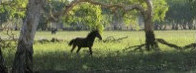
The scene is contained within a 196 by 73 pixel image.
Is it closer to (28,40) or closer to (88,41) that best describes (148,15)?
(88,41)

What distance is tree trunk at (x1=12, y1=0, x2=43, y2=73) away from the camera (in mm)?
17234

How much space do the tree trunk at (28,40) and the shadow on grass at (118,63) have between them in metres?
2.47

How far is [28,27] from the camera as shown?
17469 mm

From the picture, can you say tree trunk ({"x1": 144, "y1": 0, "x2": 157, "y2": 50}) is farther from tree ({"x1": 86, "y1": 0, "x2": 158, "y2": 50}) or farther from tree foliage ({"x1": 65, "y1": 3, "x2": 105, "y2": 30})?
tree foliage ({"x1": 65, "y1": 3, "x2": 105, "y2": 30})

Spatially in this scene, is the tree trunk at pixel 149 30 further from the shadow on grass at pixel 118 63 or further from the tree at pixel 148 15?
the shadow on grass at pixel 118 63

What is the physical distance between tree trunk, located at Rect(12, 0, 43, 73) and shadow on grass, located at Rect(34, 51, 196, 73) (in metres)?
2.47

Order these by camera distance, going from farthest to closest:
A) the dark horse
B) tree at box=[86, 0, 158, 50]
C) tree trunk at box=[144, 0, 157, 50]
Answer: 1. tree trunk at box=[144, 0, 157, 50]
2. tree at box=[86, 0, 158, 50]
3. the dark horse

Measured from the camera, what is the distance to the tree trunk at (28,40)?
17234 mm

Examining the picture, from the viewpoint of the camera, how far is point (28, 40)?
17453 millimetres

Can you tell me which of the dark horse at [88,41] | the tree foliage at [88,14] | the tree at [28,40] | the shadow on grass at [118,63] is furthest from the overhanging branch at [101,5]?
the tree at [28,40]

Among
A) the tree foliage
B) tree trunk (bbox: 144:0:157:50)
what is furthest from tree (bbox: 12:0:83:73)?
tree trunk (bbox: 144:0:157:50)

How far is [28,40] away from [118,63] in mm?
6245

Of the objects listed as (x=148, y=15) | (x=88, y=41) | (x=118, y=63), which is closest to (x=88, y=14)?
(x=148, y=15)

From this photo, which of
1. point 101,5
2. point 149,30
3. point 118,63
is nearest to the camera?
point 118,63
